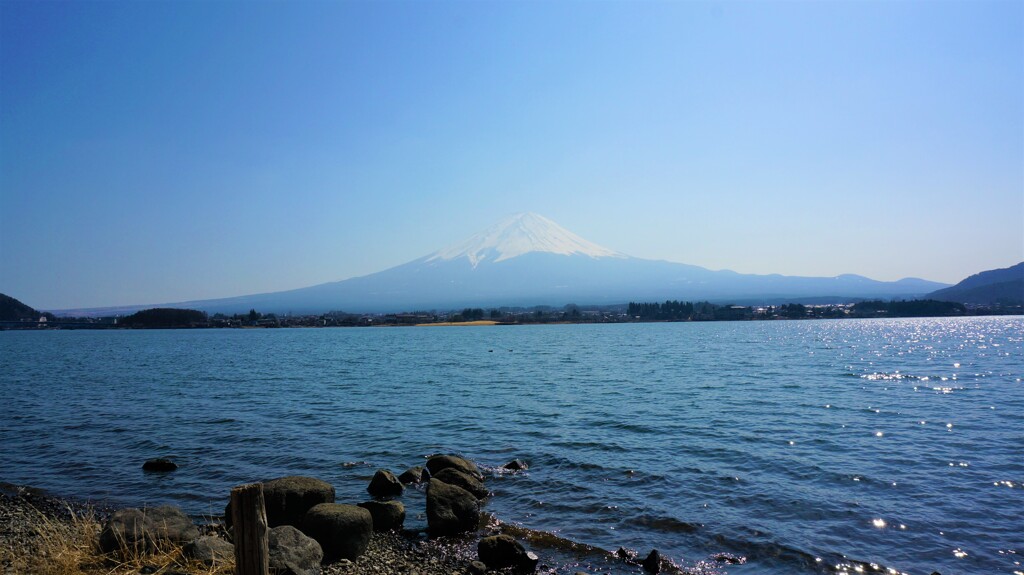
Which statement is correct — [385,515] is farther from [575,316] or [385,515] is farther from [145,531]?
[575,316]

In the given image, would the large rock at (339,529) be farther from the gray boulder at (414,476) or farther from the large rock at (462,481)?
the gray boulder at (414,476)

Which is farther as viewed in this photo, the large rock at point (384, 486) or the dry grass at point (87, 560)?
the large rock at point (384, 486)

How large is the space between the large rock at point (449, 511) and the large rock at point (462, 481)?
117cm

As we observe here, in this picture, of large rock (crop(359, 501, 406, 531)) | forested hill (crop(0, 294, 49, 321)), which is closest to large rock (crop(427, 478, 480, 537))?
large rock (crop(359, 501, 406, 531))

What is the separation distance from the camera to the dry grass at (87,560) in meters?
6.11

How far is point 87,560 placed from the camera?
21.2 feet

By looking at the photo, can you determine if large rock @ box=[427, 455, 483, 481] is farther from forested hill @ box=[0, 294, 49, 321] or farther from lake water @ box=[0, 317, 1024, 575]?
forested hill @ box=[0, 294, 49, 321]

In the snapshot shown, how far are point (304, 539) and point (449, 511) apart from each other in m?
2.76

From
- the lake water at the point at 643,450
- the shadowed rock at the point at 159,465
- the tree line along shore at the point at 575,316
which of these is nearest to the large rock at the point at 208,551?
the lake water at the point at 643,450

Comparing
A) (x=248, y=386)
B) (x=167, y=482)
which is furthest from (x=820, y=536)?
(x=248, y=386)

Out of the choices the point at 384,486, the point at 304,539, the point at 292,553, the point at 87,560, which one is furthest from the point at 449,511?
the point at 87,560

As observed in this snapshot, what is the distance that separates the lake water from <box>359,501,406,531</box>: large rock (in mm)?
747

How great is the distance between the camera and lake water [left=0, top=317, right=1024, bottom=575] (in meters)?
9.42

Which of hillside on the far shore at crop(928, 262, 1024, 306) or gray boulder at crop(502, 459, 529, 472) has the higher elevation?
hillside on the far shore at crop(928, 262, 1024, 306)
